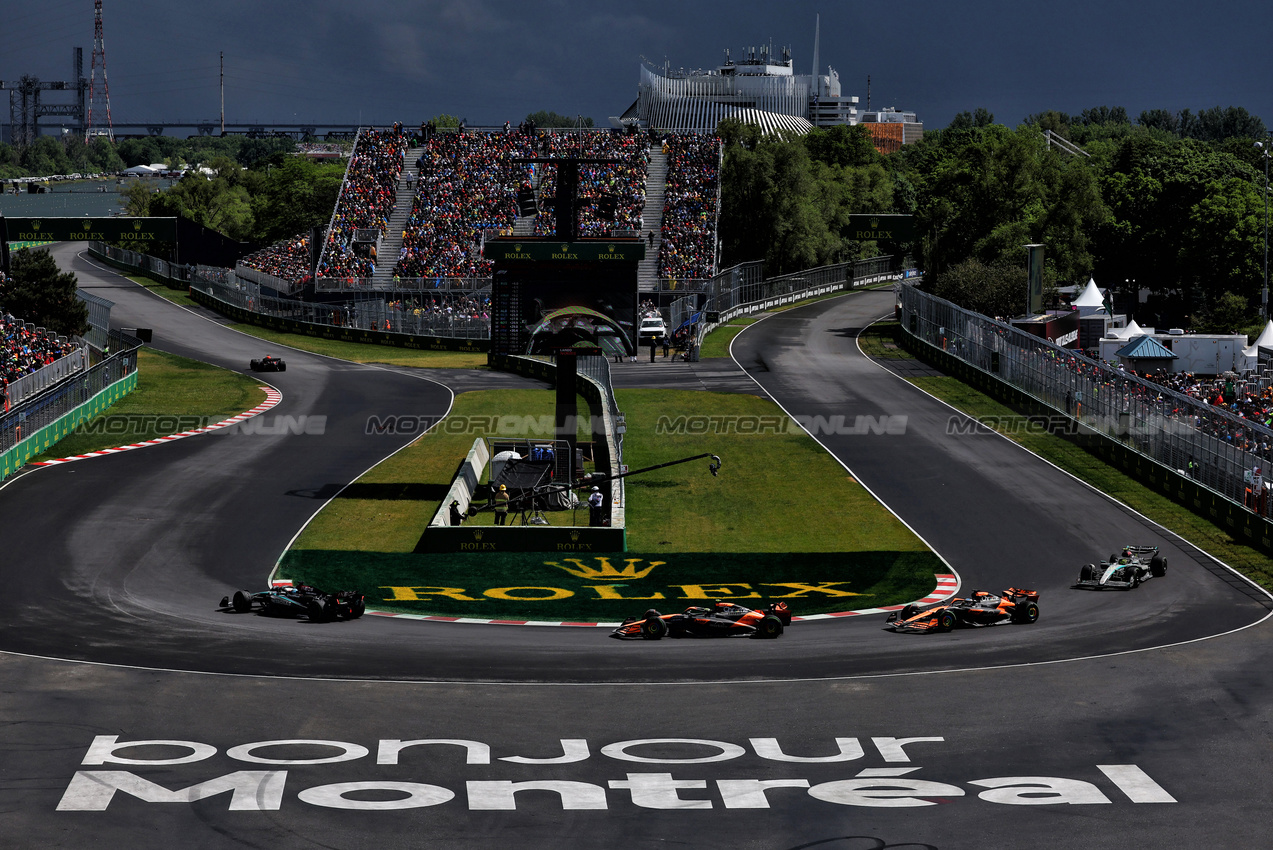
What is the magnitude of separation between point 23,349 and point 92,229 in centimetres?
4177

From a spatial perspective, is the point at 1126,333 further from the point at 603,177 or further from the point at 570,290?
the point at 603,177

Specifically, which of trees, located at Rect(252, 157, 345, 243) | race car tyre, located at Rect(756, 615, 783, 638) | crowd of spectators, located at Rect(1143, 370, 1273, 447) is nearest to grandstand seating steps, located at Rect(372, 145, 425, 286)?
trees, located at Rect(252, 157, 345, 243)

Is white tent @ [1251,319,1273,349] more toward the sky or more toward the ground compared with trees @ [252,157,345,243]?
more toward the ground

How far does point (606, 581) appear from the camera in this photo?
3256 centimetres

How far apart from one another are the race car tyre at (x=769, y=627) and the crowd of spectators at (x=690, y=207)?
5806cm

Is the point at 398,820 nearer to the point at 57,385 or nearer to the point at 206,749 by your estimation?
the point at 206,749

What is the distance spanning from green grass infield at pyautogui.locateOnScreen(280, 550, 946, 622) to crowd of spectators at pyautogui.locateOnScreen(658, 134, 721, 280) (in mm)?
51402

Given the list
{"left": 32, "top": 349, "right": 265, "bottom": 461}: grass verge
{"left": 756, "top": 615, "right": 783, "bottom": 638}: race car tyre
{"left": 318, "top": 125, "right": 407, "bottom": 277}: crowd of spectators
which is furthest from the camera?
{"left": 318, "top": 125, "right": 407, "bottom": 277}: crowd of spectators

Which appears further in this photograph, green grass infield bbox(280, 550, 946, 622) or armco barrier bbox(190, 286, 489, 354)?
armco barrier bbox(190, 286, 489, 354)

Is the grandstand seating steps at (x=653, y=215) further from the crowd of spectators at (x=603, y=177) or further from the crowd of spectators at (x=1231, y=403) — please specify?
the crowd of spectators at (x=1231, y=403)

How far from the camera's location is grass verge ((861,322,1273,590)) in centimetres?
3519

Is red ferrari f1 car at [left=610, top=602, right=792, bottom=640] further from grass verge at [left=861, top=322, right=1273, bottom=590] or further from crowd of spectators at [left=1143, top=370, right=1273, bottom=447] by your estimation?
crowd of spectators at [left=1143, top=370, right=1273, bottom=447]

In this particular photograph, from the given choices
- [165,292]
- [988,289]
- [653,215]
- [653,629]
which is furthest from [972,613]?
[165,292]

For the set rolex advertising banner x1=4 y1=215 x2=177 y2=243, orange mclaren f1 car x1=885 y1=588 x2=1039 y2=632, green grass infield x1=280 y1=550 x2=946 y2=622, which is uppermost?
rolex advertising banner x1=4 y1=215 x2=177 y2=243
